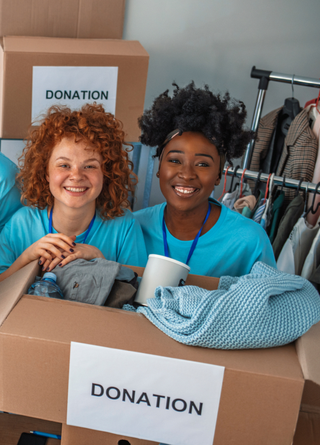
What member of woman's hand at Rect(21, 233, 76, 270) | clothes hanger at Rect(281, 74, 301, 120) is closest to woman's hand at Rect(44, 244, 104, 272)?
woman's hand at Rect(21, 233, 76, 270)

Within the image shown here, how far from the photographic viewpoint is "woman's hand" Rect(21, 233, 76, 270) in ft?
2.87

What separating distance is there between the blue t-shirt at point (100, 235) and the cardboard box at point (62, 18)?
712mm

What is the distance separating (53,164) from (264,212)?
2.62 ft

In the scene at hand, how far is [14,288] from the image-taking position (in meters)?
0.74

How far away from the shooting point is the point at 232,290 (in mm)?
683

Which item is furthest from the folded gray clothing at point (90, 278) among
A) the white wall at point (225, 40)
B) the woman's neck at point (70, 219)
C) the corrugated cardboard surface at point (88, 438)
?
the white wall at point (225, 40)

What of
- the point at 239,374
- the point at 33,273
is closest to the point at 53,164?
the point at 33,273

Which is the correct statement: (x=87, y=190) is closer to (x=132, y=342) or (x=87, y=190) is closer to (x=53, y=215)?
(x=53, y=215)

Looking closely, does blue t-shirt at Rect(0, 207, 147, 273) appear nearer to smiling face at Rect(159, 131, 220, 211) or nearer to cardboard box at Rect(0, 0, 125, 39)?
smiling face at Rect(159, 131, 220, 211)

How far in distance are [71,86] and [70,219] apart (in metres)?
0.52

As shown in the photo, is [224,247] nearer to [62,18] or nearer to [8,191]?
[8,191]

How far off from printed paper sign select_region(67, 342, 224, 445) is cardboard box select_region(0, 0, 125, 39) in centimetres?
127

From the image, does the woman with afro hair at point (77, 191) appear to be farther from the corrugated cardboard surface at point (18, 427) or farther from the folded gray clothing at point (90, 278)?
the corrugated cardboard surface at point (18, 427)

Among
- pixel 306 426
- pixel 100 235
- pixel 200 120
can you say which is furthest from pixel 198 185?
pixel 306 426
